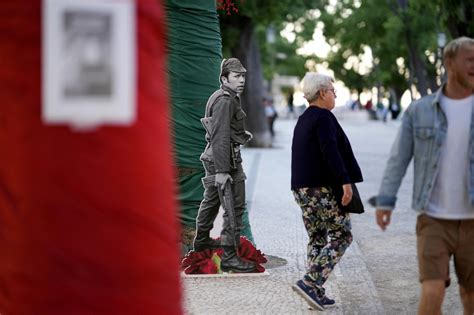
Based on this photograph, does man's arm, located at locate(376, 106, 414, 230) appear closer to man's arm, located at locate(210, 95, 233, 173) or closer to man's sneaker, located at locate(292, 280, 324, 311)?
man's sneaker, located at locate(292, 280, 324, 311)

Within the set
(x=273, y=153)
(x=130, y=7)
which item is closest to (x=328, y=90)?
(x=130, y=7)

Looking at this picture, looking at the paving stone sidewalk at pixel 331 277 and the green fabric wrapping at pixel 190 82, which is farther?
the green fabric wrapping at pixel 190 82

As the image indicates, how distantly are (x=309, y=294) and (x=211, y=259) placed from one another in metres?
1.76

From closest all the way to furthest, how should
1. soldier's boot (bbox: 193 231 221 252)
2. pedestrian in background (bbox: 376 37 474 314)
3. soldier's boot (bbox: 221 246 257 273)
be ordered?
pedestrian in background (bbox: 376 37 474 314) < soldier's boot (bbox: 221 246 257 273) < soldier's boot (bbox: 193 231 221 252)

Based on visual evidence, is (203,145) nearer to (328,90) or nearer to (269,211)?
(328,90)

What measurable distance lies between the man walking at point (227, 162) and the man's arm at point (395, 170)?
3271mm

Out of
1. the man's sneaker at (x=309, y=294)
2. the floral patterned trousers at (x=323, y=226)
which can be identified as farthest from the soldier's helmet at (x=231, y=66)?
the man's sneaker at (x=309, y=294)

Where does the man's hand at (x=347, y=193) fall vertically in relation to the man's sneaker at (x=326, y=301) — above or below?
above

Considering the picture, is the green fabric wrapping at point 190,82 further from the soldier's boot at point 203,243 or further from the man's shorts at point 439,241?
the man's shorts at point 439,241

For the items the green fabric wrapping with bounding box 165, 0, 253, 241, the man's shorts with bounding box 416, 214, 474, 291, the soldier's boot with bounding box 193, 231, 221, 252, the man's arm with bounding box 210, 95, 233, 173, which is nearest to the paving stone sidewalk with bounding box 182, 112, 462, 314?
the soldier's boot with bounding box 193, 231, 221, 252

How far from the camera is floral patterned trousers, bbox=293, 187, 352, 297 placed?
7453mm

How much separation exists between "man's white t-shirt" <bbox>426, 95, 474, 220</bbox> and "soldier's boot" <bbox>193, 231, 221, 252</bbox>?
13.1 feet

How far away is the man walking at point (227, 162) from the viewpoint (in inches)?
341

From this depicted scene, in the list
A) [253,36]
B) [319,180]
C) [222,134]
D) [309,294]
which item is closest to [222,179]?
[222,134]
